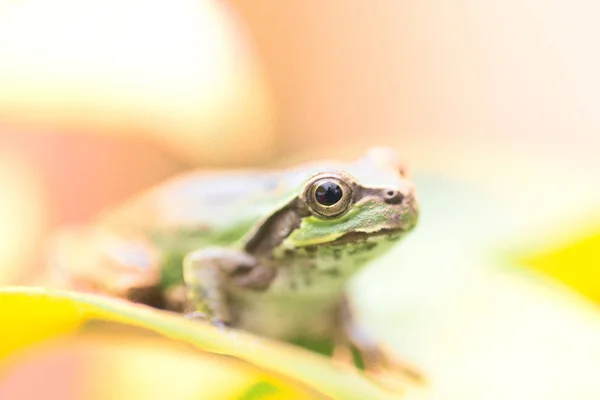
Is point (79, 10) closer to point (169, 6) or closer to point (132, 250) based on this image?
point (169, 6)

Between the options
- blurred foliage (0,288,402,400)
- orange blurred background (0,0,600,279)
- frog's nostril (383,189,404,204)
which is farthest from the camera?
orange blurred background (0,0,600,279)

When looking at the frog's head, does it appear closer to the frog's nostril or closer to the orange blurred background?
the frog's nostril

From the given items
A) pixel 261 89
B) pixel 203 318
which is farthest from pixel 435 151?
pixel 203 318

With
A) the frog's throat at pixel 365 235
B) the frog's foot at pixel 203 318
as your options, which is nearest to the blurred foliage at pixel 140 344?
the frog's foot at pixel 203 318

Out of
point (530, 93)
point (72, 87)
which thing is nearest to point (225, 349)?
point (72, 87)

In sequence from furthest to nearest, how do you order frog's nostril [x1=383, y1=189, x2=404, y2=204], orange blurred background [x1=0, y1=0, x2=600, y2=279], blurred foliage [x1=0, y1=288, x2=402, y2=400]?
1. orange blurred background [x1=0, y1=0, x2=600, y2=279]
2. frog's nostril [x1=383, y1=189, x2=404, y2=204]
3. blurred foliage [x1=0, y1=288, x2=402, y2=400]

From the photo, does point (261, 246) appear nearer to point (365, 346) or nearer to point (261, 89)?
point (365, 346)

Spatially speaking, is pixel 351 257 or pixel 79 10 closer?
pixel 351 257

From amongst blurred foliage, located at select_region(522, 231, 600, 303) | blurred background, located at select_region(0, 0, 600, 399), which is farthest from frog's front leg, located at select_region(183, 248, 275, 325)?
blurred foliage, located at select_region(522, 231, 600, 303)
